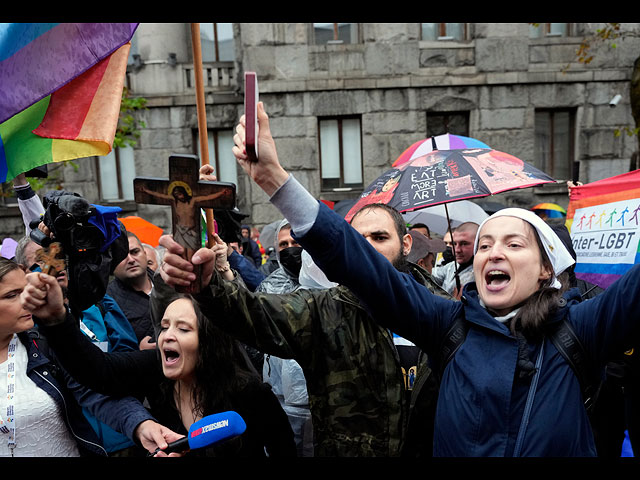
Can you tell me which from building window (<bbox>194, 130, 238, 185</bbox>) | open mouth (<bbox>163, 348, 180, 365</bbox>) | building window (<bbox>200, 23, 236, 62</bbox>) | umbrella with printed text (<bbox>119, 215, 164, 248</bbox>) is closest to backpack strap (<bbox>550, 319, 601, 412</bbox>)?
open mouth (<bbox>163, 348, 180, 365</bbox>)

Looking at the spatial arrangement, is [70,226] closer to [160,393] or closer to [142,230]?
[160,393]

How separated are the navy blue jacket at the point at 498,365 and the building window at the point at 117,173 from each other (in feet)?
35.7

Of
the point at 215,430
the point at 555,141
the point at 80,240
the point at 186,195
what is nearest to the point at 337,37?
the point at 555,141

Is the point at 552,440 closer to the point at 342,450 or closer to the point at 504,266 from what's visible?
the point at 504,266

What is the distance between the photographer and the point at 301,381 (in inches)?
119

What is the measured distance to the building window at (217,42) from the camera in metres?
11.5

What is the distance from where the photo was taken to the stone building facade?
434 inches

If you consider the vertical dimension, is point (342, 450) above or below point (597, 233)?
below

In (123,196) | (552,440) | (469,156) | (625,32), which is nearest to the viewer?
(552,440)

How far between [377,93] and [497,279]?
31.8 feet

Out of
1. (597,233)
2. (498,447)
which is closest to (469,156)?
(597,233)
